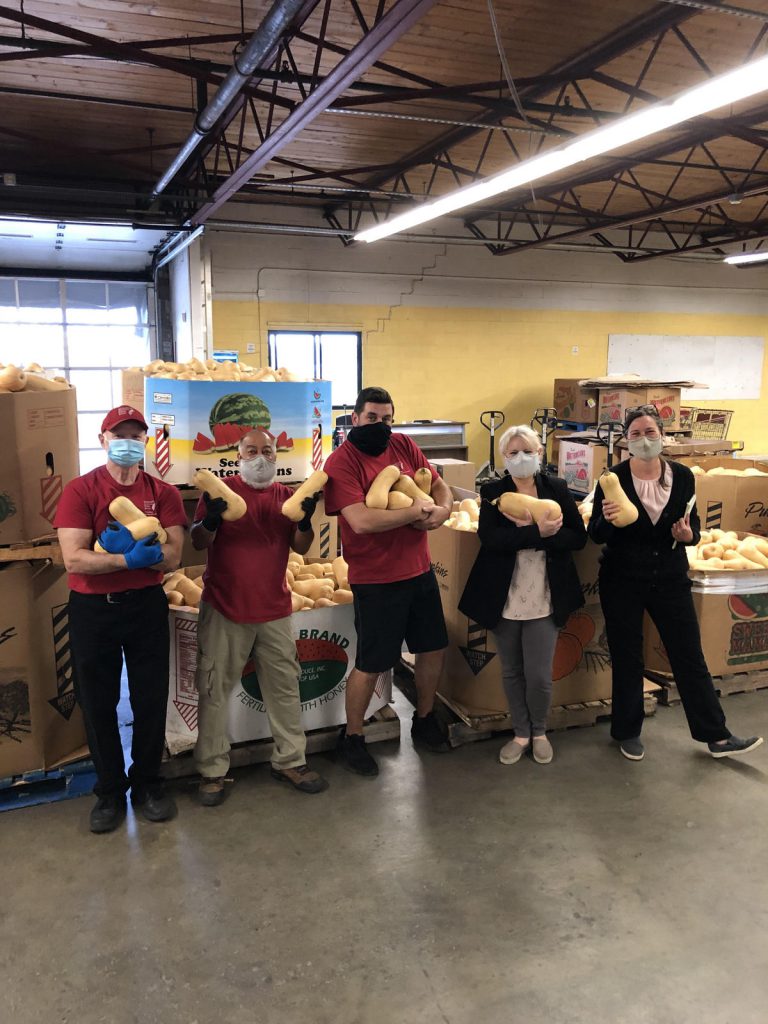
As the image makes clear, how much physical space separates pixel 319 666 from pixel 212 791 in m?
0.72

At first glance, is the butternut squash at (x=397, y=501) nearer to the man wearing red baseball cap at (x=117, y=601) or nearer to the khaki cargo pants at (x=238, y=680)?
the khaki cargo pants at (x=238, y=680)

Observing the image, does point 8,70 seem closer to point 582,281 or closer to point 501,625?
point 501,625

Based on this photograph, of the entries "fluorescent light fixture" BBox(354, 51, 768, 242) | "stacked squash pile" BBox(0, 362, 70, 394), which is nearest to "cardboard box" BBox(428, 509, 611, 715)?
"stacked squash pile" BBox(0, 362, 70, 394)

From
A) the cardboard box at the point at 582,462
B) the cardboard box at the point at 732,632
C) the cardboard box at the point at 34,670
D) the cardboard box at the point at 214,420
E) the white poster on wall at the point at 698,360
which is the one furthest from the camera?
the white poster on wall at the point at 698,360

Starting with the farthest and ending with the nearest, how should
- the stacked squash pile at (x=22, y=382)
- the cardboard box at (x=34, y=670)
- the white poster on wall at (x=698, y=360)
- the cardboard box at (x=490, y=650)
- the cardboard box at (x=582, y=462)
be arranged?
the white poster on wall at (x=698, y=360)
the cardboard box at (x=582, y=462)
the cardboard box at (x=490, y=650)
the cardboard box at (x=34, y=670)
the stacked squash pile at (x=22, y=382)

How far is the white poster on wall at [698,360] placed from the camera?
12664 mm

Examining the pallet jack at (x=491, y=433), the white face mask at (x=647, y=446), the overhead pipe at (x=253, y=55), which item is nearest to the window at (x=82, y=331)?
the pallet jack at (x=491, y=433)

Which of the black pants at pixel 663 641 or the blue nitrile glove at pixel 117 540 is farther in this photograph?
the black pants at pixel 663 641

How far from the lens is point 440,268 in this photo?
11.2 metres

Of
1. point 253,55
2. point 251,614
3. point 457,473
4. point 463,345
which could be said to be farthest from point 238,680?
point 463,345

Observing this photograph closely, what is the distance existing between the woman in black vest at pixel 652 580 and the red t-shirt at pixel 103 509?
193 cm

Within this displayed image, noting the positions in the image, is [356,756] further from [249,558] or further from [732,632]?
[732,632]

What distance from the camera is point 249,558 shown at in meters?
2.98

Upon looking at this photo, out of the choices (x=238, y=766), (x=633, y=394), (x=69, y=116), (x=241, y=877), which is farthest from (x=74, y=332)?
(x=241, y=877)
